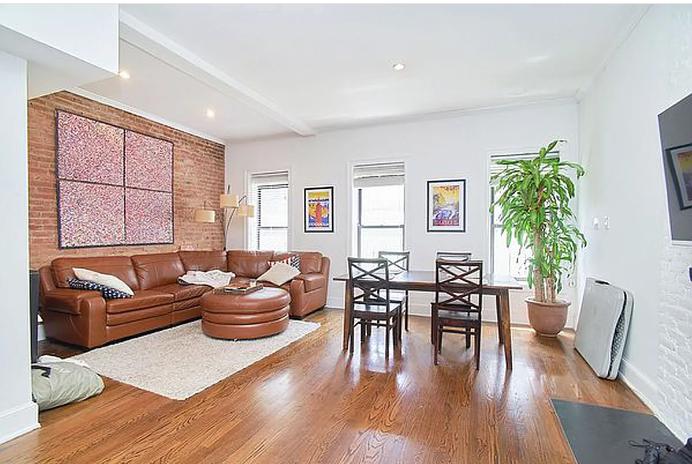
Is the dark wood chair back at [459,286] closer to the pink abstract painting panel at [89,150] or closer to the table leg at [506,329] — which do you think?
the table leg at [506,329]

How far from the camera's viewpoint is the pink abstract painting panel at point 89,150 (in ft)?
13.6

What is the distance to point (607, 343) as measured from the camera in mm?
3004

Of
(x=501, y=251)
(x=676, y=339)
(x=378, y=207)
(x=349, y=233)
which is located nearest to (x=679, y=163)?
(x=676, y=339)

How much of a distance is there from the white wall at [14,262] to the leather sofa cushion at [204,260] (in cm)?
323

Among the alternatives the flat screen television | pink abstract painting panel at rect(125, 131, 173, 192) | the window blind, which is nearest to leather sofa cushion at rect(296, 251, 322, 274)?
the window blind

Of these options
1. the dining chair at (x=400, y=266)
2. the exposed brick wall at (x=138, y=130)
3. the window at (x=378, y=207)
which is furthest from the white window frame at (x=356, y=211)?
the exposed brick wall at (x=138, y=130)

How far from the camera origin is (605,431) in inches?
87.4

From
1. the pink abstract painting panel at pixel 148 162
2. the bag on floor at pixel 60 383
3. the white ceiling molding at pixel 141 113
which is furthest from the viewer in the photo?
the pink abstract painting panel at pixel 148 162

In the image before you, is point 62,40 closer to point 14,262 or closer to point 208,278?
point 14,262

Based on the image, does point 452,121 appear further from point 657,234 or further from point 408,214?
point 657,234

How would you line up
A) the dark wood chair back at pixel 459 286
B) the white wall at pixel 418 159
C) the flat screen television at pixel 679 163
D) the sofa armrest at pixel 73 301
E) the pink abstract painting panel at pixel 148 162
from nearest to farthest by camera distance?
the flat screen television at pixel 679 163 → the dark wood chair back at pixel 459 286 → the sofa armrest at pixel 73 301 → the white wall at pixel 418 159 → the pink abstract painting panel at pixel 148 162

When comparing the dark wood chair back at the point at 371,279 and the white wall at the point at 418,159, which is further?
the white wall at the point at 418,159

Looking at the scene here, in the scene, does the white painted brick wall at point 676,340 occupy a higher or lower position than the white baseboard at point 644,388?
higher

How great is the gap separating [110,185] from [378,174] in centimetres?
373
